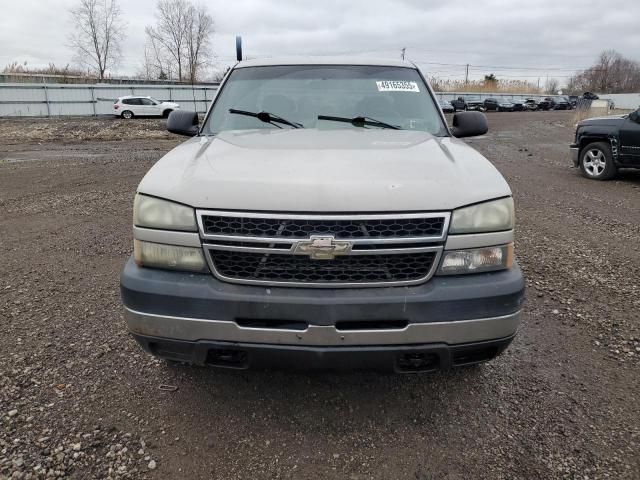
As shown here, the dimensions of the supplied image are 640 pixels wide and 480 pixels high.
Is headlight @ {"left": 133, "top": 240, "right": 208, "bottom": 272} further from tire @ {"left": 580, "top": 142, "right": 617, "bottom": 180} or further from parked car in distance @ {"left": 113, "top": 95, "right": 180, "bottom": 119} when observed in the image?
parked car in distance @ {"left": 113, "top": 95, "right": 180, "bottom": 119}

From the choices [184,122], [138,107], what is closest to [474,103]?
[138,107]

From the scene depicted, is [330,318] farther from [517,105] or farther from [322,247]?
[517,105]

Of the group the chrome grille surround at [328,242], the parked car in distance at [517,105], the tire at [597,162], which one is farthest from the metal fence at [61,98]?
the parked car in distance at [517,105]

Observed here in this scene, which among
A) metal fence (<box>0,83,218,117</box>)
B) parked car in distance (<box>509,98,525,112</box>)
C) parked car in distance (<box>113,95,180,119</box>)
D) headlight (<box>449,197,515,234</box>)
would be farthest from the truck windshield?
parked car in distance (<box>509,98,525,112</box>)

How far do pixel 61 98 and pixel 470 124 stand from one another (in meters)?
32.4

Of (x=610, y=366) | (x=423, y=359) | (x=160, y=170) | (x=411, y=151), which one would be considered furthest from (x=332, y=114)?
(x=610, y=366)

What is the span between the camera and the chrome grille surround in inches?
82.3

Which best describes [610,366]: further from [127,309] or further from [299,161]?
[127,309]

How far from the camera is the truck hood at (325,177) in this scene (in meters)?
2.11

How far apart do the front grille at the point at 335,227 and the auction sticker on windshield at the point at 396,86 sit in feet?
5.88

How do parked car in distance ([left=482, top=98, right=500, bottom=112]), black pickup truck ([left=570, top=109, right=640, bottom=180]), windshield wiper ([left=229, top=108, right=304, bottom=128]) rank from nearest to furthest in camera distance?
windshield wiper ([left=229, top=108, right=304, bottom=128]), black pickup truck ([left=570, top=109, right=640, bottom=180]), parked car in distance ([left=482, top=98, right=500, bottom=112])

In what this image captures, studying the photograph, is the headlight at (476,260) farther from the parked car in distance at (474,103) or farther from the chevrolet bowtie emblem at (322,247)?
the parked car in distance at (474,103)

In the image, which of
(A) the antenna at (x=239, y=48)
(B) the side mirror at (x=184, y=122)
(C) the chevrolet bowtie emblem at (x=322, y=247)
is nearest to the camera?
(C) the chevrolet bowtie emblem at (x=322, y=247)

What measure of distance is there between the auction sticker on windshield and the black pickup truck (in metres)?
7.25
